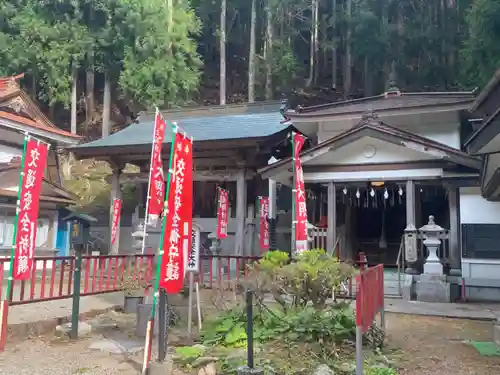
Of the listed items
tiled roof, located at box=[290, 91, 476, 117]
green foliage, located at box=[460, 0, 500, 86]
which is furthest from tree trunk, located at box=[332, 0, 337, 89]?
tiled roof, located at box=[290, 91, 476, 117]

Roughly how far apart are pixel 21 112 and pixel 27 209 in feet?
43.4

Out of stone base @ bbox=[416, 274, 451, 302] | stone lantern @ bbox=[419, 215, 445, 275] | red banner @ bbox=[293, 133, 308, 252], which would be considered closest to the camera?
red banner @ bbox=[293, 133, 308, 252]

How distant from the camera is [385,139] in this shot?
543 inches

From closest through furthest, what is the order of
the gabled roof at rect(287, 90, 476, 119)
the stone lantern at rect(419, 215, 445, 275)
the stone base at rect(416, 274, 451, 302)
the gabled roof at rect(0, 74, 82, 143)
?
the stone base at rect(416, 274, 451, 302), the stone lantern at rect(419, 215, 445, 275), the gabled roof at rect(287, 90, 476, 119), the gabled roof at rect(0, 74, 82, 143)

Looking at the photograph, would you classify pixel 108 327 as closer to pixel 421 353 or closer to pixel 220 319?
pixel 220 319

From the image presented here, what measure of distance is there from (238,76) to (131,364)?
35.6 m

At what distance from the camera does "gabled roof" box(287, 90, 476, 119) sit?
14.5 m

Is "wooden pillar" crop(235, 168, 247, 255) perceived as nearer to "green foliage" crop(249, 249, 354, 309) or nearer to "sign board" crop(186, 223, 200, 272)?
"sign board" crop(186, 223, 200, 272)

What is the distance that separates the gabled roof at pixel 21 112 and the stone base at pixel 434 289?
15.2 meters

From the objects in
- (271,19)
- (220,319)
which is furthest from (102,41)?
(220,319)

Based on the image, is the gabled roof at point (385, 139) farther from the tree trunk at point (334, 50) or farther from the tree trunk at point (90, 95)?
the tree trunk at point (334, 50)

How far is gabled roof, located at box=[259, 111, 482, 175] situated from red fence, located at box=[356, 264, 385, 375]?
21.8 feet

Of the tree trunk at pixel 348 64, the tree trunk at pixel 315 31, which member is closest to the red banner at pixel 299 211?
the tree trunk at pixel 348 64

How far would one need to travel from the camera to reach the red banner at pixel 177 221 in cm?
609
